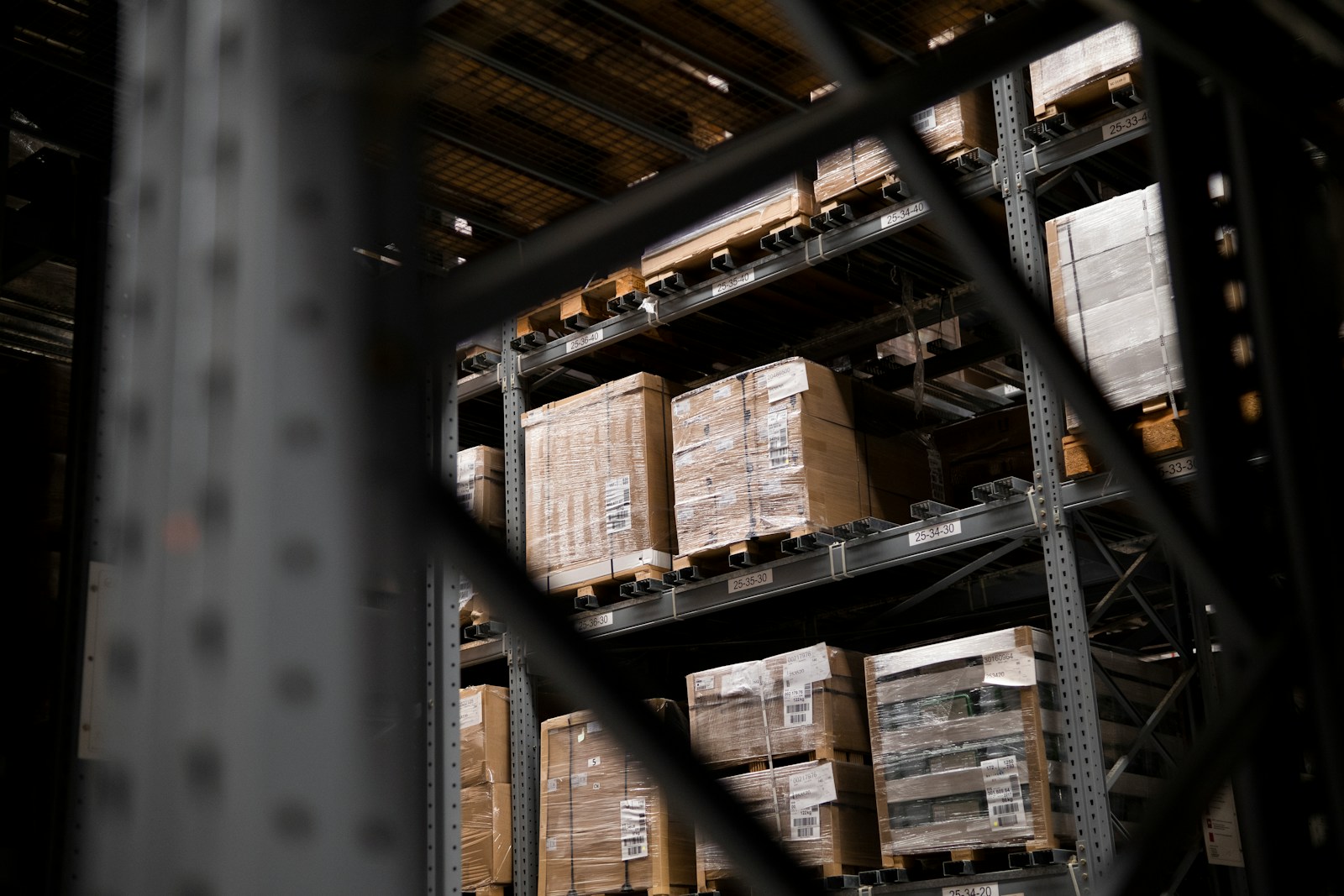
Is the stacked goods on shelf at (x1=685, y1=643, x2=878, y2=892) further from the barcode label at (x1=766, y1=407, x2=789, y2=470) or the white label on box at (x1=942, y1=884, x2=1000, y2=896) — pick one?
the barcode label at (x1=766, y1=407, x2=789, y2=470)

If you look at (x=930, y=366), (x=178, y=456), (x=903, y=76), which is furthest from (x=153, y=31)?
(x=930, y=366)

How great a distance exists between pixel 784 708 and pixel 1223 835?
75.9 inches

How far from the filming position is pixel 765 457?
22.3 ft

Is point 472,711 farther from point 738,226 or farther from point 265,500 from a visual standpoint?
point 265,500

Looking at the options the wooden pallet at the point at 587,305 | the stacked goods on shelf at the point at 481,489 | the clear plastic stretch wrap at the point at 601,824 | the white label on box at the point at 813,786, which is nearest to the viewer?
the white label on box at the point at 813,786

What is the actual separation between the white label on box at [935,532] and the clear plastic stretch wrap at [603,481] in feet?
4.72

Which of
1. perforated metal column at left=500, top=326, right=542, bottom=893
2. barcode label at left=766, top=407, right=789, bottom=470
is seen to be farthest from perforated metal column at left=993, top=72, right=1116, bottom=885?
perforated metal column at left=500, top=326, right=542, bottom=893

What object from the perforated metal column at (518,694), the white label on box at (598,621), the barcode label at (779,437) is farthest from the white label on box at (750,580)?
the perforated metal column at (518,694)

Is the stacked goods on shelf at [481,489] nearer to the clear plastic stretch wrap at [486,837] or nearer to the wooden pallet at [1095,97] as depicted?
the clear plastic stretch wrap at [486,837]

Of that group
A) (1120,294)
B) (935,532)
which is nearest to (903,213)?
(1120,294)

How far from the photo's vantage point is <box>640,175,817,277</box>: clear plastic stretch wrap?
7250mm

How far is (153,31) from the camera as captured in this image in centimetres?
95

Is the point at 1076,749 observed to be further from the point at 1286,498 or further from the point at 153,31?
the point at 153,31

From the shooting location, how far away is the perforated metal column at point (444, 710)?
3455mm
